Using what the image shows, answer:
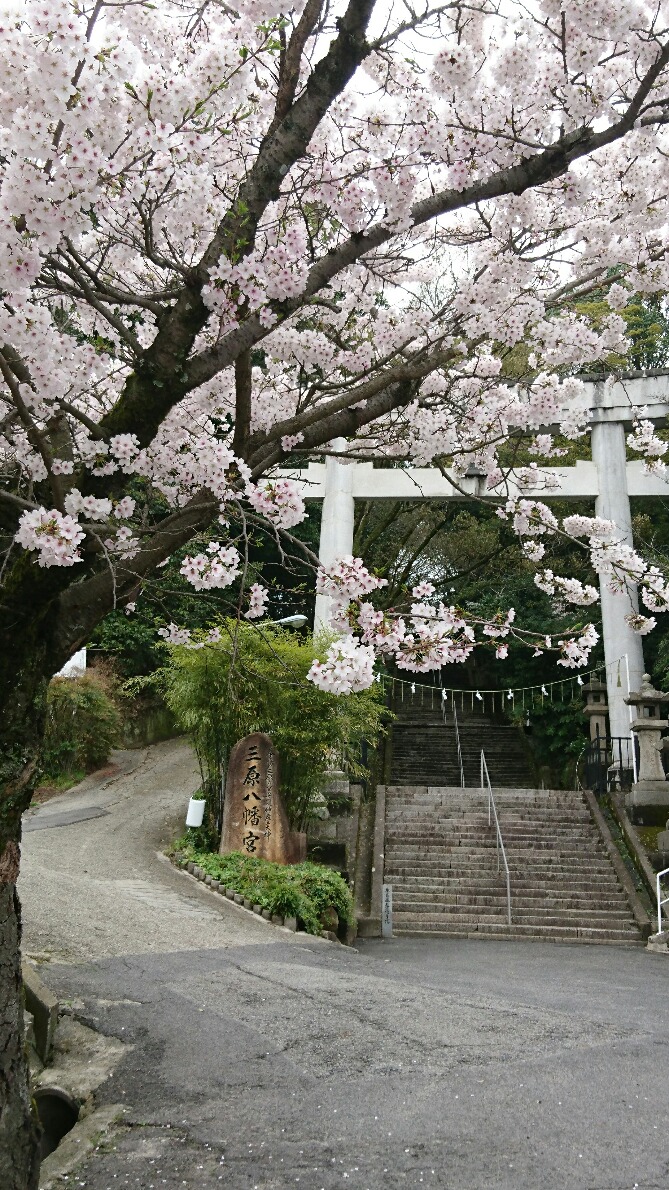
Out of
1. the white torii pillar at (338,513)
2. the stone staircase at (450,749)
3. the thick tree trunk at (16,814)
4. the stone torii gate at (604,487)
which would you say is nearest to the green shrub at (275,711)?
the stone torii gate at (604,487)

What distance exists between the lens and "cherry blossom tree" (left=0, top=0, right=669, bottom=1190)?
2602 mm

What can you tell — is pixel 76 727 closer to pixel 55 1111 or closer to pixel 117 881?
pixel 117 881

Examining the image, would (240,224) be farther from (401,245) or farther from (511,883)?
(511,883)

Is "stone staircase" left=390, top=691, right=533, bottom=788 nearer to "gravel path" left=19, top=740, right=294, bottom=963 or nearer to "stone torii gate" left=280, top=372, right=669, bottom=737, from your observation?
"gravel path" left=19, top=740, right=294, bottom=963

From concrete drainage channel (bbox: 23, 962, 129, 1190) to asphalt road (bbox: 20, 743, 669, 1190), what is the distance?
0.26ft

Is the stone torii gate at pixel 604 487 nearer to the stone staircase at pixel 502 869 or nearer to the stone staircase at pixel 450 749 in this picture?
the stone staircase at pixel 502 869

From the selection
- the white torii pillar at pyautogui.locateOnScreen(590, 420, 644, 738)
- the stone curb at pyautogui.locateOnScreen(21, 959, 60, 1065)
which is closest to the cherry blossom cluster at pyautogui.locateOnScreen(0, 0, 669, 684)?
the stone curb at pyautogui.locateOnScreen(21, 959, 60, 1065)

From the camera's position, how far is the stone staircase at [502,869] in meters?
9.94

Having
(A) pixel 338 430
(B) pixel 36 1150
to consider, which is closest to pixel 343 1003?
(B) pixel 36 1150

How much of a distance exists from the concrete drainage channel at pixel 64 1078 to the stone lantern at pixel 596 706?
11.2m

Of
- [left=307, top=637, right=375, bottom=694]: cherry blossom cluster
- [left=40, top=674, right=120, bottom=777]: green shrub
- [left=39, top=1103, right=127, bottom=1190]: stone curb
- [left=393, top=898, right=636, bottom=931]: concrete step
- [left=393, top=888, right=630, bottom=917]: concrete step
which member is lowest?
[left=39, top=1103, right=127, bottom=1190]: stone curb

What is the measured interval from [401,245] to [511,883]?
8.40 meters

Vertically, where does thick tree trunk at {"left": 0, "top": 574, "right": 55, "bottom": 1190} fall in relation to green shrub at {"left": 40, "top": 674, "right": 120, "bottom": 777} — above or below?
below

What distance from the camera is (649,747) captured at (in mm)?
12102
